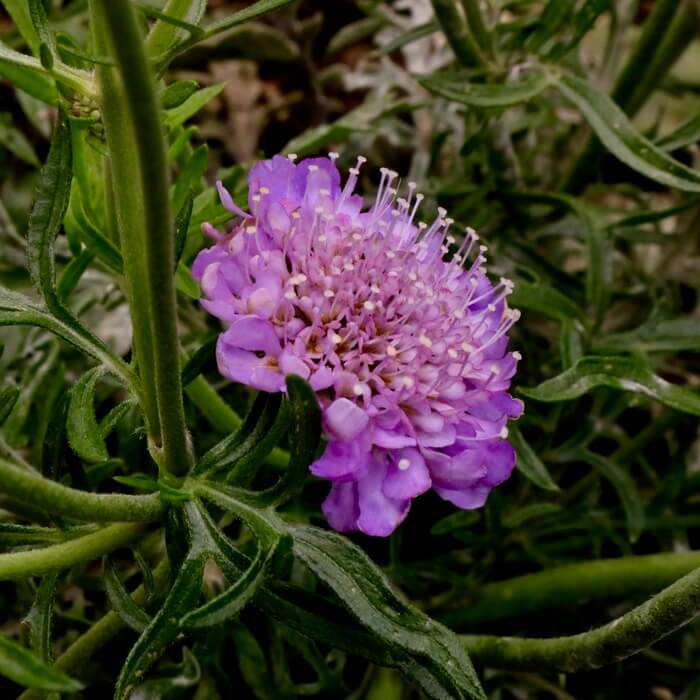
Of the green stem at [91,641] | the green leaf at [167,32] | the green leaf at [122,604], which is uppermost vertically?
the green leaf at [167,32]

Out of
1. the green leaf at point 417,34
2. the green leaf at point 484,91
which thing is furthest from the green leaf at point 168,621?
the green leaf at point 417,34

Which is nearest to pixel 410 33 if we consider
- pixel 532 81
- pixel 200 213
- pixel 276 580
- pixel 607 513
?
pixel 532 81

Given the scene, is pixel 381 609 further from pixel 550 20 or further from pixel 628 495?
pixel 550 20

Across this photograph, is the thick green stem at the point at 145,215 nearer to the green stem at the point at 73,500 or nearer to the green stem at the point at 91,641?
the green stem at the point at 73,500

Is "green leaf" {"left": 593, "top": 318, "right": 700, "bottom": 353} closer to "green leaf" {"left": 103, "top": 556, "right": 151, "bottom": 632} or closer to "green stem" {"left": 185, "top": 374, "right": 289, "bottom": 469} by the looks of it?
"green stem" {"left": 185, "top": 374, "right": 289, "bottom": 469}

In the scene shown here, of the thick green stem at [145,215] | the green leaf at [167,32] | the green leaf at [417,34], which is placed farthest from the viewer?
the green leaf at [417,34]

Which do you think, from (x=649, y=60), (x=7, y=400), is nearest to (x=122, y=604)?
(x=7, y=400)

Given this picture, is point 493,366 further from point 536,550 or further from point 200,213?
point 536,550
